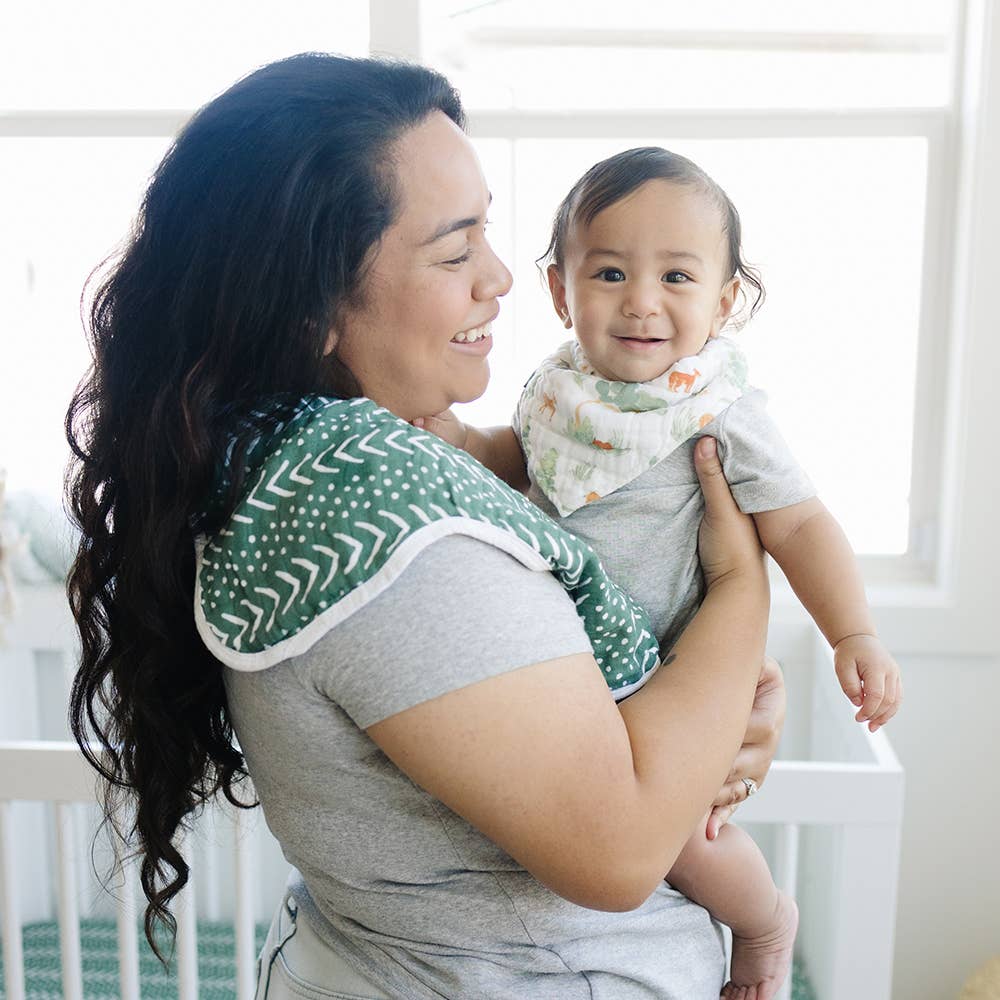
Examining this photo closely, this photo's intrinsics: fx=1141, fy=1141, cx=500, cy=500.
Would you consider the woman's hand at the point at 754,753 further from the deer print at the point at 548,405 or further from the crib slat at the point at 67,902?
the crib slat at the point at 67,902

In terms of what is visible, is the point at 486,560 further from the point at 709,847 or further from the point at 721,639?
the point at 709,847

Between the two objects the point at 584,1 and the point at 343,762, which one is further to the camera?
the point at 584,1

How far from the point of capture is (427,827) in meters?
0.80

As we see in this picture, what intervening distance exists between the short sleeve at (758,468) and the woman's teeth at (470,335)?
269 mm

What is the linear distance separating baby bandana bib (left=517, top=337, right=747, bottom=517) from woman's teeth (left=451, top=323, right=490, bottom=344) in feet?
0.72

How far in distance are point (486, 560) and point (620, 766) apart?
0.16m

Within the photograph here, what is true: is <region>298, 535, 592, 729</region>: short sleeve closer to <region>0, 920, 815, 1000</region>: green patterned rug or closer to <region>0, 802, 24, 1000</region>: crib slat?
<region>0, 802, 24, 1000</region>: crib slat

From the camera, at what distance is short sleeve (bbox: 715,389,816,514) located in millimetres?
1047

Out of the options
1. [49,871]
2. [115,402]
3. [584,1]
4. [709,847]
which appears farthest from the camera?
[49,871]

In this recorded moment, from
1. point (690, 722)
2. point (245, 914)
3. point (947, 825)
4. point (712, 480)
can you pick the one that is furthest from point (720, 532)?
point (947, 825)

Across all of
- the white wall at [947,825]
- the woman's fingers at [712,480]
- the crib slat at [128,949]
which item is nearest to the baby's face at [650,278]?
the woman's fingers at [712,480]

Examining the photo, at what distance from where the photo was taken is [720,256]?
3.72 ft

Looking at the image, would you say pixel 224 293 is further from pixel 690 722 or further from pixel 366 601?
pixel 690 722

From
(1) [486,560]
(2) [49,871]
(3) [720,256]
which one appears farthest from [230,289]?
(2) [49,871]
